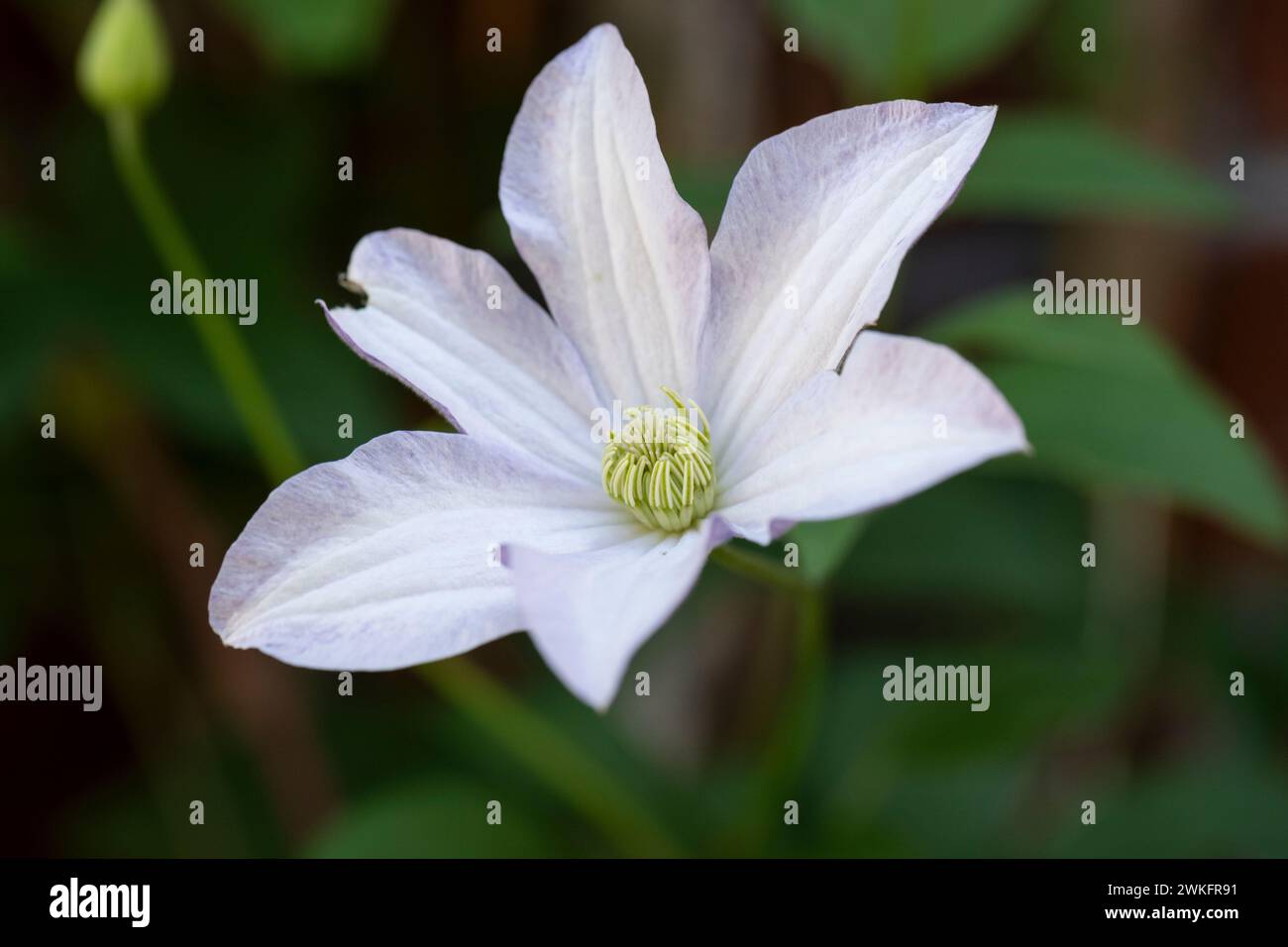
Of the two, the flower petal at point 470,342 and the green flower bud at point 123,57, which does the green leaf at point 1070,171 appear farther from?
the green flower bud at point 123,57

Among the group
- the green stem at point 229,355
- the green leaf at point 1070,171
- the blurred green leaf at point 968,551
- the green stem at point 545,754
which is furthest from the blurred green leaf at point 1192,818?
the green stem at point 229,355

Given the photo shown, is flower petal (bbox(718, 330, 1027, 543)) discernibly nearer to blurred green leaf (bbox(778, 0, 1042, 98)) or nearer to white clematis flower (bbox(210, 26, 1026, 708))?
white clematis flower (bbox(210, 26, 1026, 708))

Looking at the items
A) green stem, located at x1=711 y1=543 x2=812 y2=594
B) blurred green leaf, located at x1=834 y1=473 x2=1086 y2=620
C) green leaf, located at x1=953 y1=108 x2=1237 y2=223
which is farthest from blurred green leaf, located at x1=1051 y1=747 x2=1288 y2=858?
green stem, located at x1=711 y1=543 x2=812 y2=594

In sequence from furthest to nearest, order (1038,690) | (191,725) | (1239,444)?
(191,725) → (1038,690) → (1239,444)

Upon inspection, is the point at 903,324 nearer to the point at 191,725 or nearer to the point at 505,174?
the point at 191,725
